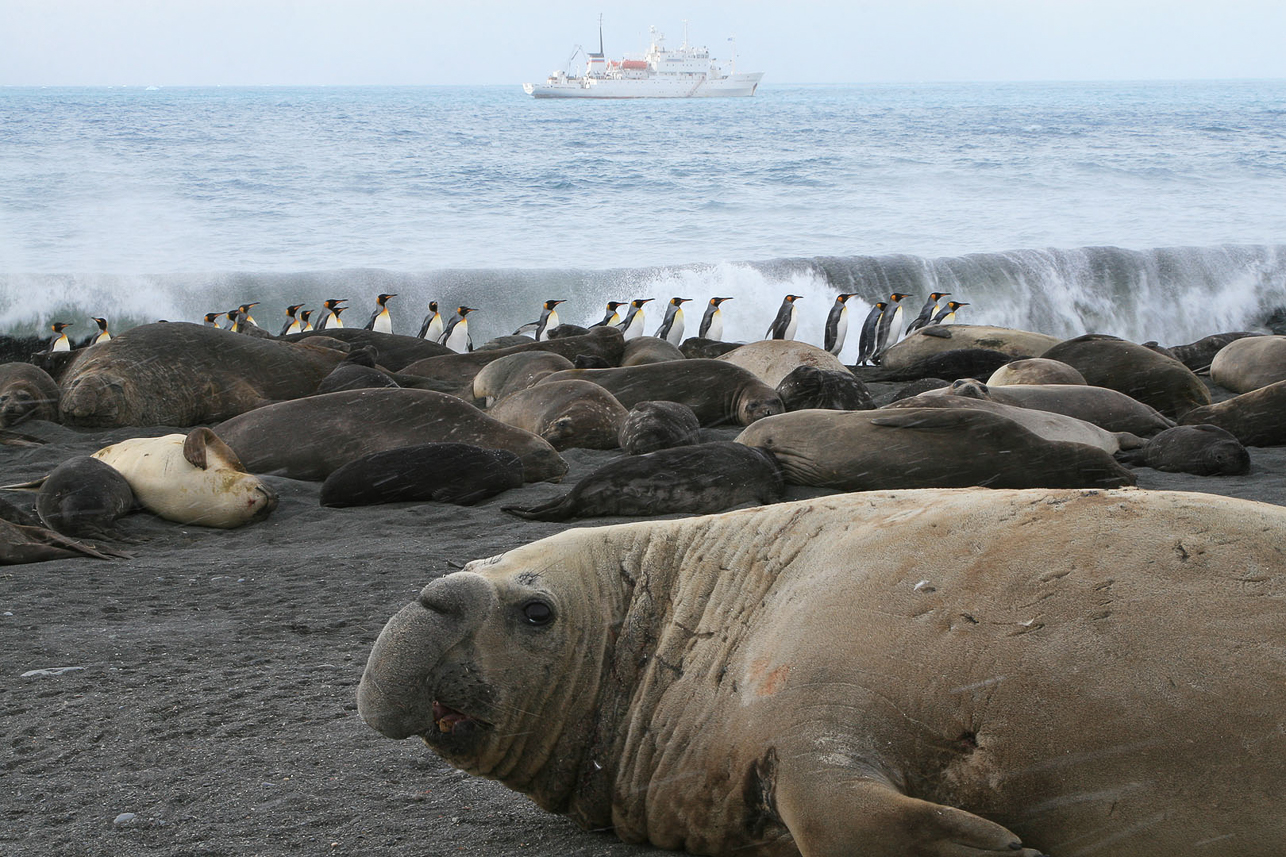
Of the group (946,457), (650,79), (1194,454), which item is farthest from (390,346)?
(650,79)

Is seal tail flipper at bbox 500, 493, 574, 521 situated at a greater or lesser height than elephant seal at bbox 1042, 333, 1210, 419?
greater

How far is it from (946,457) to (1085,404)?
8.64ft

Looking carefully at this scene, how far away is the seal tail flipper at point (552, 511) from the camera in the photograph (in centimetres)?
645

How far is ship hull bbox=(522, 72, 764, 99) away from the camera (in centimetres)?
10619

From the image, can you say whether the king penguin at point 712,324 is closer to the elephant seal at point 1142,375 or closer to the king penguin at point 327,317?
the king penguin at point 327,317

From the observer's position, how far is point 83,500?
639 cm

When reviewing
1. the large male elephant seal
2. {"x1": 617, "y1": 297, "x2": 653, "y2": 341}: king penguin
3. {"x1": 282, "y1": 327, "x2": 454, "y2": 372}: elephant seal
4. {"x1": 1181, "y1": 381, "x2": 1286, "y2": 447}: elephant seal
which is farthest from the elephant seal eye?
{"x1": 617, "y1": 297, "x2": 653, "y2": 341}: king penguin

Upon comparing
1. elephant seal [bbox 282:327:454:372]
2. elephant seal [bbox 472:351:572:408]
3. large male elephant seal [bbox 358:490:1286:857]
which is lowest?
elephant seal [bbox 282:327:454:372]

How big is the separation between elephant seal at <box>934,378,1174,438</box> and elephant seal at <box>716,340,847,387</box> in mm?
2652

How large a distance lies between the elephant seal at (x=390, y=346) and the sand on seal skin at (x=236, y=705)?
5656mm

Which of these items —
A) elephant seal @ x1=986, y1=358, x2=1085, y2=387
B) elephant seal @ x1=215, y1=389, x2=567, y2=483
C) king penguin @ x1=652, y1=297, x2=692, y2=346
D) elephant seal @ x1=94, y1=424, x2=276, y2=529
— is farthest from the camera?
king penguin @ x1=652, y1=297, x2=692, y2=346

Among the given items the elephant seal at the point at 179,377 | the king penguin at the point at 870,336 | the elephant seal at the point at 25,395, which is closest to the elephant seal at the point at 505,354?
the elephant seal at the point at 179,377

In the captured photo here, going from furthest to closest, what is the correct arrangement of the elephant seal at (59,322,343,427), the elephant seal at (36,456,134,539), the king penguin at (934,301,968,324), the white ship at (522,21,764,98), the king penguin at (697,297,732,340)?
the white ship at (522,21,764,98), the king penguin at (934,301,968,324), the king penguin at (697,297,732,340), the elephant seal at (59,322,343,427), the elephant seal at (36,456,134,539)

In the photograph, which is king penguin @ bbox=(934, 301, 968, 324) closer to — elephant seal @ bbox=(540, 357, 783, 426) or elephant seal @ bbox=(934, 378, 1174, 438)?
elephant seal @ bbox=(540, 357, 783, 426)
